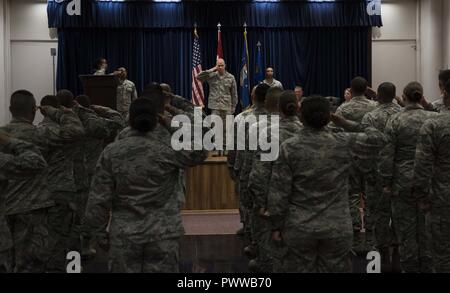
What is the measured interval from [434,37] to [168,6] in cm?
564

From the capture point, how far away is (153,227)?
394 centimetres

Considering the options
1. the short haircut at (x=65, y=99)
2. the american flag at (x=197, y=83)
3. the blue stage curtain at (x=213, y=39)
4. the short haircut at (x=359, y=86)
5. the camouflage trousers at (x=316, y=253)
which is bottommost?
the camouflage trousers at (x=316, y=253)

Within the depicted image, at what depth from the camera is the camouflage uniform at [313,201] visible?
4000 millimetres

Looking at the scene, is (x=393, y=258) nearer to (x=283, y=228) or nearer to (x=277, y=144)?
(x=277, y=144)

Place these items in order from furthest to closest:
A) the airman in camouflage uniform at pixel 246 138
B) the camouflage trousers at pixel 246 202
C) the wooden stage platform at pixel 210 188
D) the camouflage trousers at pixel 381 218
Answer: the wooden stage platform at pixel 210 188
the camouflage trousers at pixel 381 218
the camouflage trousers at pixel 246 202
the airman in camouflage uniform at pixel 246 138

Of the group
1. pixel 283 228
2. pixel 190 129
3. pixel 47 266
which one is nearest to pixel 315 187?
pixel 283 228

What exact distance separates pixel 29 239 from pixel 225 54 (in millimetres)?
10436

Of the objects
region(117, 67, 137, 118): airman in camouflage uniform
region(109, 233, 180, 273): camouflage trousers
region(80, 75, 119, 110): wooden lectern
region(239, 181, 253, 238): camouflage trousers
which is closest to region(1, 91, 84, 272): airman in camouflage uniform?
region(109, 233, 180, 273): camouflage trousers

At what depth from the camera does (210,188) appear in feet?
33.4

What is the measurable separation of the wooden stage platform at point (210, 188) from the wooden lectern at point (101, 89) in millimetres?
2002

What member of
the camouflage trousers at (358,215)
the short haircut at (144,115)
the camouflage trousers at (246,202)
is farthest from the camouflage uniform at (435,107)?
the short haircut at (144,115)

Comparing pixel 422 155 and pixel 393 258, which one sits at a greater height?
pixel 422 155

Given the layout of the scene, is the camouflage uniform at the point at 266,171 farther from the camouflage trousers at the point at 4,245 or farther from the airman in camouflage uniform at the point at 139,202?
the camouflage trousers at the point at 4,245
